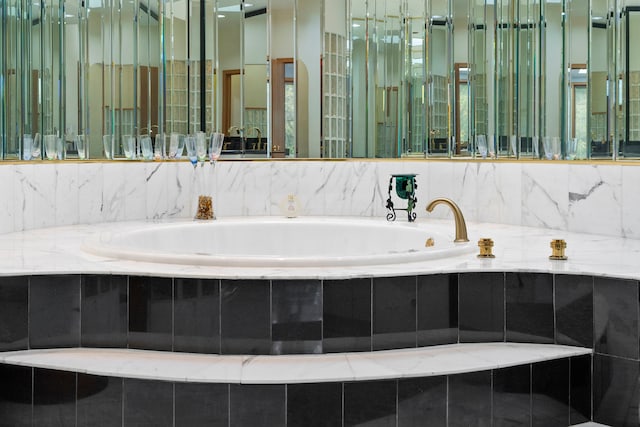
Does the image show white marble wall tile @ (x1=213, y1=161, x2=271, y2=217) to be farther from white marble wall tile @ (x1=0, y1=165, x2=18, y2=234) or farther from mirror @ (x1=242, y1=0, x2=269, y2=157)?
white marble wall tile @ (x1=0, y1=165, x2=18, y2=234)

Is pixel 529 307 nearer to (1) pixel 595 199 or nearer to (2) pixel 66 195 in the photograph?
(1) pixel 595 199

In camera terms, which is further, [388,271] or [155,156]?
[155,156]

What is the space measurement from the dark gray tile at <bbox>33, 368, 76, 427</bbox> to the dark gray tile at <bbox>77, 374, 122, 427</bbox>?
3 centimetres

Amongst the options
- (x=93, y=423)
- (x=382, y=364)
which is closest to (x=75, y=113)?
(x=93, y=423)

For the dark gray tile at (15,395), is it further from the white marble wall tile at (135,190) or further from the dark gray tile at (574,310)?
the white marble wall tile at (135,190)

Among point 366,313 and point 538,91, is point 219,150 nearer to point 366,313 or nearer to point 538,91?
point 538,91

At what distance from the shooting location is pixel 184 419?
224 cm

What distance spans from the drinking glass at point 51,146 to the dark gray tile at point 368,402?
231cm

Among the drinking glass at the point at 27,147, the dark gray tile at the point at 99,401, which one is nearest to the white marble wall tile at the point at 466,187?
the drinking glass at the point at 27,147

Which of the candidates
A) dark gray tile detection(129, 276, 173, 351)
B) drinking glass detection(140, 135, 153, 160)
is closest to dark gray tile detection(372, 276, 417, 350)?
dark gray tile detection(129, 276, 173, 351)

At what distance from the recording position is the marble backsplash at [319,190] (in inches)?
137

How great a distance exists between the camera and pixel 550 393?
2.44 meters

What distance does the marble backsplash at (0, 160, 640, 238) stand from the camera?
348cm

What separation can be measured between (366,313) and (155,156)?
2267 mm
